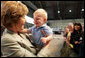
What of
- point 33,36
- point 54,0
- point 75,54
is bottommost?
point 75,54

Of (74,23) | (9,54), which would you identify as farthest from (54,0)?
(9,54)

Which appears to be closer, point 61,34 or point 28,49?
point 28,49

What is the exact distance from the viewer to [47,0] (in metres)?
0.52

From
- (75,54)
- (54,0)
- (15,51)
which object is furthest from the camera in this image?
(54,0)

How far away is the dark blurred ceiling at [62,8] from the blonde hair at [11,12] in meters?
0.27

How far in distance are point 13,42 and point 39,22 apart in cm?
11

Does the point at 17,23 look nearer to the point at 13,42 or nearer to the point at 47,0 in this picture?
the point at 13,42

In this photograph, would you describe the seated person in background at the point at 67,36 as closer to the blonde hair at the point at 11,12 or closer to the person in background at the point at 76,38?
the person in background at the point at 76,38

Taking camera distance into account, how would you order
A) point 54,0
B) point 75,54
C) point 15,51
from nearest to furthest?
point 15,51, point 75,54, point 54,0

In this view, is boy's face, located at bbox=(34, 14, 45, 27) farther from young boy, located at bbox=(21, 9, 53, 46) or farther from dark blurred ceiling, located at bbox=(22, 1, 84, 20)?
dark blurred ceiling, located at bbox=(22, 1, 84, 20)

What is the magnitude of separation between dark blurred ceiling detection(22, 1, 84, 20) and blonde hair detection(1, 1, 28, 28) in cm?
27

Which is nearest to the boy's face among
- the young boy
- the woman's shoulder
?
the young boy

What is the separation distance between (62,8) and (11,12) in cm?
36

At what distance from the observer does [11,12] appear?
0.23m
